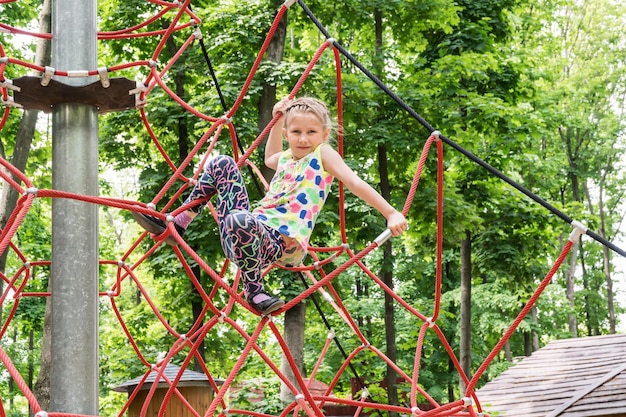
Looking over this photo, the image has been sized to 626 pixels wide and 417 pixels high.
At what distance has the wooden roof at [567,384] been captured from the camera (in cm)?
693

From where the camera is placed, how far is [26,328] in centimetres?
1220

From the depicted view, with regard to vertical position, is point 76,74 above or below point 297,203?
above

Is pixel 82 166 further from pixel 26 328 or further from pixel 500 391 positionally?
pixel 26 328

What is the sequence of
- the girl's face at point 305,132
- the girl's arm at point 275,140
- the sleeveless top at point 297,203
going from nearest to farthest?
the sleeveless top at point 297,203 → the girl's face at point 305,132 → the girl's arm at point 275,140

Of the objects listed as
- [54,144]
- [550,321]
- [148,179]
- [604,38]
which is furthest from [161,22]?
[604,38]

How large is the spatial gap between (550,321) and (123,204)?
52.5 feet

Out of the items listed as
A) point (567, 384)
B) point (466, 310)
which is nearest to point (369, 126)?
point (466, 310)

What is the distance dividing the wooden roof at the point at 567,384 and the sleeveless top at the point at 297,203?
3.74 meters

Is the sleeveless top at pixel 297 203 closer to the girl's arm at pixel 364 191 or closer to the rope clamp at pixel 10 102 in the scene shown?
the girl's arm at pixel 364 191

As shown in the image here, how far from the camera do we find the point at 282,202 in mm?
3240

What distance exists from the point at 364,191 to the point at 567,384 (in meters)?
5.47

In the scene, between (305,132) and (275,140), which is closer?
(305,132)

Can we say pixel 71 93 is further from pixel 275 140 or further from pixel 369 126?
pixel 369 126

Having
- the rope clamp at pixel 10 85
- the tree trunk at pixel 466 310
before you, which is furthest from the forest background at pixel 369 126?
the rope clamp at pixel 10 85
